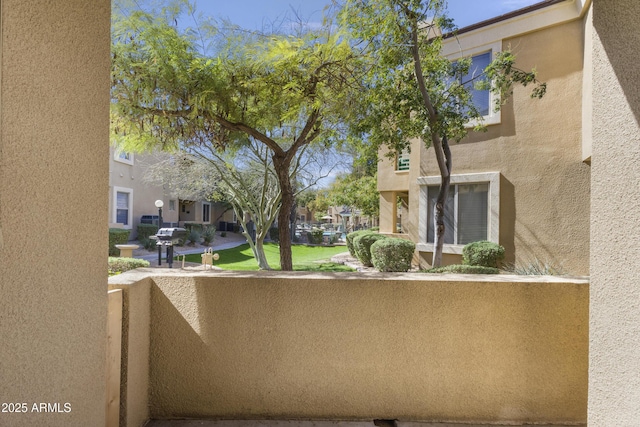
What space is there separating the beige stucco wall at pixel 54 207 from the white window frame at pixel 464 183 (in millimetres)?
9201

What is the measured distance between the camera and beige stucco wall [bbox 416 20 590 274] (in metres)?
8.13

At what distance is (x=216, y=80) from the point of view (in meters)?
4.66

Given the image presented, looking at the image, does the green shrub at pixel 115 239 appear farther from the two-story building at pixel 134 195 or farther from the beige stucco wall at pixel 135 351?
the beige stucco wall at pixel 135 351

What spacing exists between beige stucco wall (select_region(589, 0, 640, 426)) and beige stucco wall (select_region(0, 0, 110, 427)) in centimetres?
298

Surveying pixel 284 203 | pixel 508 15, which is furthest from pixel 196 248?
pixel 508 15

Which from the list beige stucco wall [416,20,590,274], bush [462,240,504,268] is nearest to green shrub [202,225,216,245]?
bush [462,240,504,268]

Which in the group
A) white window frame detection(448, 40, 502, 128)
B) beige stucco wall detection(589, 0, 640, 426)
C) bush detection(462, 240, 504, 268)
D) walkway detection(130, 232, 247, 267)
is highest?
white window frame detection(448, 40, 502, 128)

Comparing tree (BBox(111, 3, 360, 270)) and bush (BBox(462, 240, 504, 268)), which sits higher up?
tree (BBox(111, 3, 360, 270))

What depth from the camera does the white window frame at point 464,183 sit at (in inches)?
356

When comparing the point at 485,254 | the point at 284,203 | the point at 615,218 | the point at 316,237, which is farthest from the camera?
the point at 316,237

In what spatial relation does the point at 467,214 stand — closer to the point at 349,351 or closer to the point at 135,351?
the point at 349,351

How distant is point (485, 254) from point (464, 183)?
7.31 feet

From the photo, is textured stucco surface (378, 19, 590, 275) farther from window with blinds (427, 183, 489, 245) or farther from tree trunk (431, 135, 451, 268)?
tree trunk (431, 135, 451, 268)

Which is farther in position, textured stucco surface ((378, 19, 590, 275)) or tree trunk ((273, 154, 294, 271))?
textured stucco surface ((378, 19, 590, 275))
